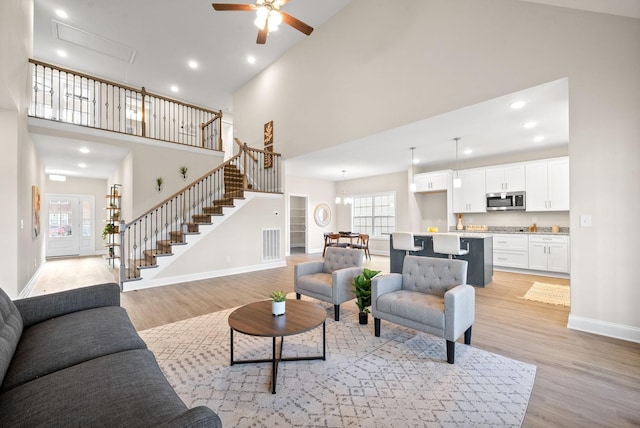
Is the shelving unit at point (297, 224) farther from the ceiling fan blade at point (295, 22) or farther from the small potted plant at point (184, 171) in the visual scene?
the ceiling fan blade at point (295, 22)

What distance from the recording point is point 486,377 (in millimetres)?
2271

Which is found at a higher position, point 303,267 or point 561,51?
point 561,51

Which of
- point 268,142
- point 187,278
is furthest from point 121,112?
point 187,278

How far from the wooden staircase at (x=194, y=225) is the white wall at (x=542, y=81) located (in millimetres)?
2992

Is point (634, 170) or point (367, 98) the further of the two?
point (367, 98)

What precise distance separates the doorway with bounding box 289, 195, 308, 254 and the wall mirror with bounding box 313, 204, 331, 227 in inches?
19.3

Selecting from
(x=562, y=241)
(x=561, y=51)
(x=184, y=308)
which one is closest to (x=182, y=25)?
(x=184, y=308)

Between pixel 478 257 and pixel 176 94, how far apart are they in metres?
9.66

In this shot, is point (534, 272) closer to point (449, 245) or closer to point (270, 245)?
point (449, 245)

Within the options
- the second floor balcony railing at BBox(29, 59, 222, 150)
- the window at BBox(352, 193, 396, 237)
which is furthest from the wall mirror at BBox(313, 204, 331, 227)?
the second floor balcony railing at BBox(29, 59, 222, 150)

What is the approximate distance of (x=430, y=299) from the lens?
2855mm

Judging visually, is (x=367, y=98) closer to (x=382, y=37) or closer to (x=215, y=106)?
(x=382, y=37)

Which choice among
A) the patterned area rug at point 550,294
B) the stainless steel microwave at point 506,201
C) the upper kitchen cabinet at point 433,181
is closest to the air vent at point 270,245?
the upper kitchen cabinet at point 433,181

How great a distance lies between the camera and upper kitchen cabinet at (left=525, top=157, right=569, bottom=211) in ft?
19.4
